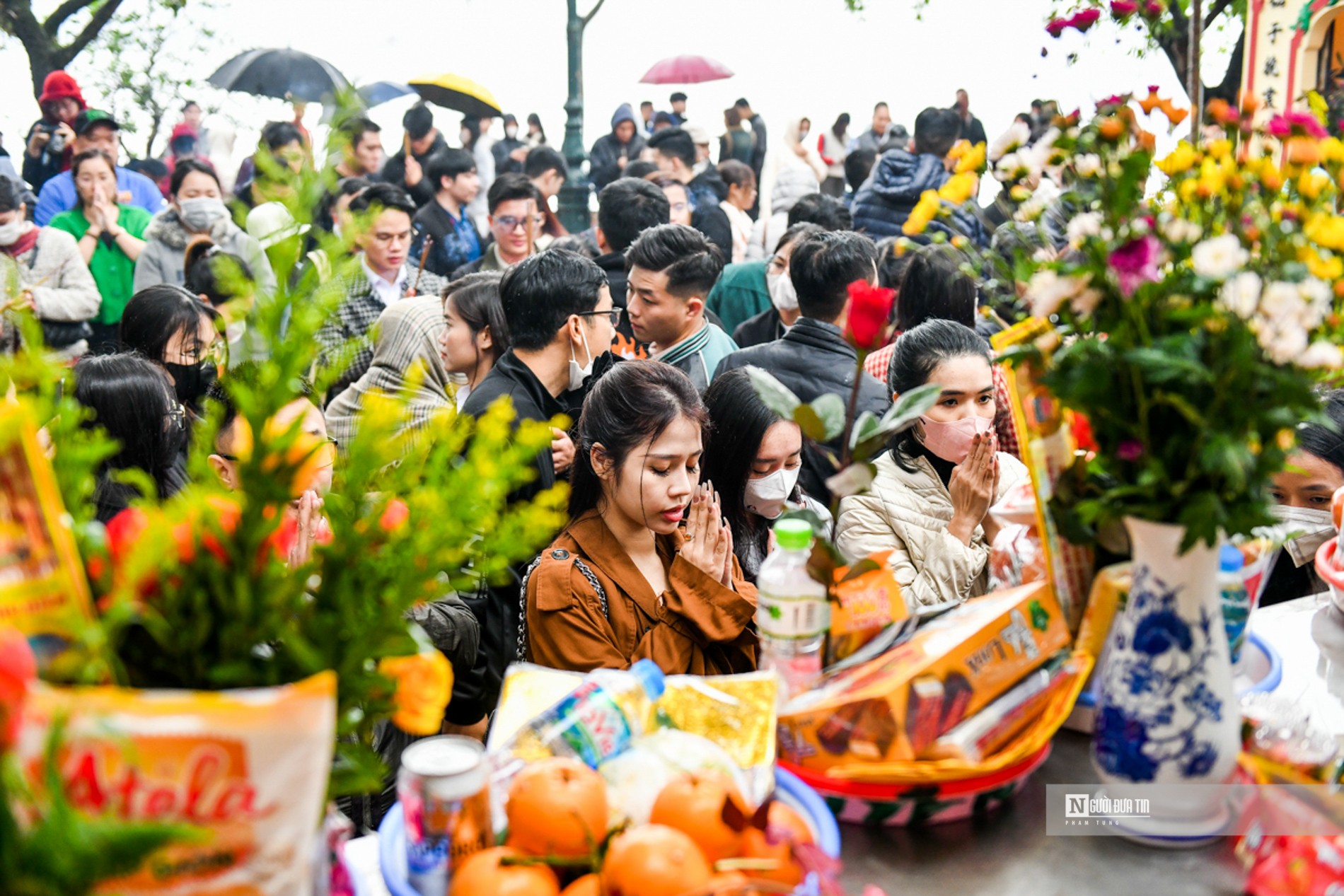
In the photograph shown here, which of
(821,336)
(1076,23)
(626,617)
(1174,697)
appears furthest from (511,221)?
(1174,697)

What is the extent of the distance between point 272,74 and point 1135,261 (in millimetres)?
8604

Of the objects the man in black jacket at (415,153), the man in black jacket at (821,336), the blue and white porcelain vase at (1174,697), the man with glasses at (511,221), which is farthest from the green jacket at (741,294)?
the blue and white porcelain vase at (1174,697)

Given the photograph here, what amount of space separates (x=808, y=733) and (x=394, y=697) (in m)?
0.52

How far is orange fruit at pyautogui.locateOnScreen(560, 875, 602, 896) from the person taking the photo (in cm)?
101

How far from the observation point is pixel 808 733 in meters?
1.29

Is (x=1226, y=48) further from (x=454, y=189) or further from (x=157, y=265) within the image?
(x=157, y=265)

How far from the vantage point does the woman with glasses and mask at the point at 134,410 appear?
8.33ft

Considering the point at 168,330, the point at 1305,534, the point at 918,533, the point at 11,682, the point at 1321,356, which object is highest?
the point at 1321,356

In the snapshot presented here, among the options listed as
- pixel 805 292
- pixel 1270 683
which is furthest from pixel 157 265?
pixel 1270 683

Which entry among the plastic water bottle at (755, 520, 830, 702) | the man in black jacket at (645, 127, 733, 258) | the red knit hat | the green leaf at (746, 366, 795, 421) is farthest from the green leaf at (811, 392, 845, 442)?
the red knit hat

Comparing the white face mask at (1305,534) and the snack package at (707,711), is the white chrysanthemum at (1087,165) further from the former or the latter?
the white face mask at (1305,534)

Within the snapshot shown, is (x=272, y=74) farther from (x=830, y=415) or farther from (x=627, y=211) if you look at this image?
(x=830, y=415)

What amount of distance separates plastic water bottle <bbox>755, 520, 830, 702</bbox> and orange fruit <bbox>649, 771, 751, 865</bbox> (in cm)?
30

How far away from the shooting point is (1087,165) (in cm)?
125
